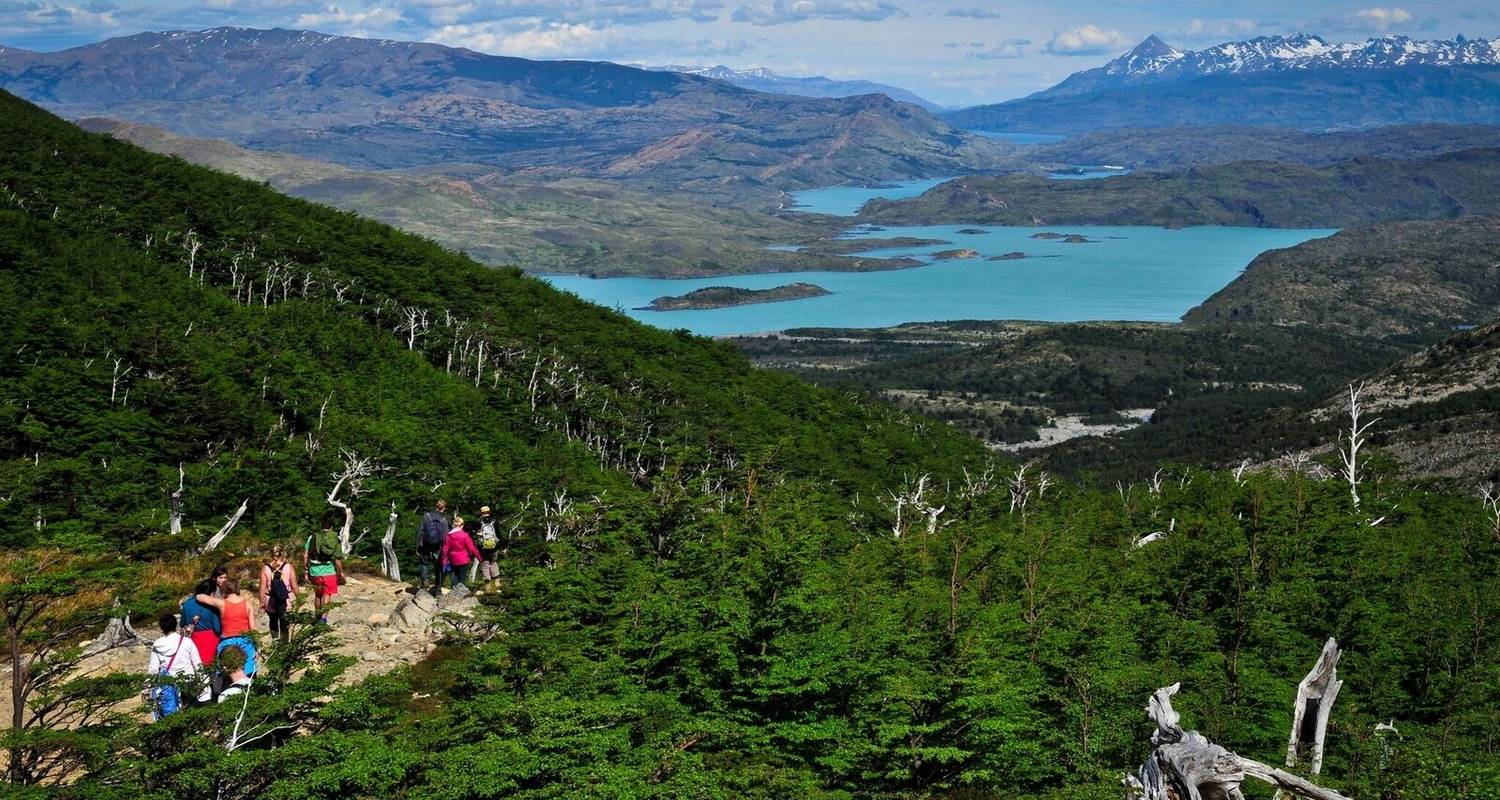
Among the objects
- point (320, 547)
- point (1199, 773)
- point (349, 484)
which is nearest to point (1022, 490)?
point (349, 484)

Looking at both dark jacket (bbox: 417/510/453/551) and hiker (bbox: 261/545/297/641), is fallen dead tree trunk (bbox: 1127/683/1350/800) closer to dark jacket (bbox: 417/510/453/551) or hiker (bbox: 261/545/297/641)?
hiker (bbox: 261/545/297/641)

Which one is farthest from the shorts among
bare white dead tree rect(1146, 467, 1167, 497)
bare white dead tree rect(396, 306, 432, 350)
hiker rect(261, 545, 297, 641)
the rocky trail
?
bare white dead tree rect(396, 306, 432, 350)

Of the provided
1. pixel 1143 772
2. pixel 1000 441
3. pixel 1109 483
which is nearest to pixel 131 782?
pixel 1143 772

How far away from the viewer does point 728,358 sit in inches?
4417

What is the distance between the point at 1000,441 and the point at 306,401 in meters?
121

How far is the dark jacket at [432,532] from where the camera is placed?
1039 inches

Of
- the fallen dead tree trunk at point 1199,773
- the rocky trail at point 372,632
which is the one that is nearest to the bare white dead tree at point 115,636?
the rocky trail at point 372,632

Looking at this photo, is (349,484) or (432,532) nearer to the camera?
(432,532)

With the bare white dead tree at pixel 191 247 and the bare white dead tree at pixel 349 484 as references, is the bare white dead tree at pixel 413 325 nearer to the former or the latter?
→ the bare white dead tree at pixel 191 247

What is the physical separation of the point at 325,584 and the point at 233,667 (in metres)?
6.85

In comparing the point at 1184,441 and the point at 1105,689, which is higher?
the point at 1105,689

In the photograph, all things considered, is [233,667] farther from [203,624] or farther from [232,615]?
[203,624]

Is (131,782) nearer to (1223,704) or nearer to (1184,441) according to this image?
(1223,704)

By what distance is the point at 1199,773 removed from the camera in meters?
11.2
